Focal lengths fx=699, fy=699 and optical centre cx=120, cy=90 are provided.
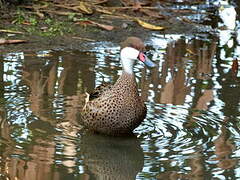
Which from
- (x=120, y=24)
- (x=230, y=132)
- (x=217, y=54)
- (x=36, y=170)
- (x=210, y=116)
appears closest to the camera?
(x=36, y=170)

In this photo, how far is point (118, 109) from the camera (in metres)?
6.73

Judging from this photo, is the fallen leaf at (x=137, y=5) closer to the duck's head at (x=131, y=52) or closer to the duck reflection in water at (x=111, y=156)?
the duck's head at (x=131, y=52)

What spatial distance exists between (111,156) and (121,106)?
0.55m

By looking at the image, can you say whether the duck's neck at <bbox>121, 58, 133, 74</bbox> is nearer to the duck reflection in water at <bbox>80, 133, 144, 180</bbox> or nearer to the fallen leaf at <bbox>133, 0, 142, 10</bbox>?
the duck reflection in water at <bbox>80, 133, 144, 180</bbox>

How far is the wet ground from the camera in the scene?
20.0 ft

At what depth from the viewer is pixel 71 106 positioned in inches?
306

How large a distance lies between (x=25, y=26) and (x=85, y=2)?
1.68m

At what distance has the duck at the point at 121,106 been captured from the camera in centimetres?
674

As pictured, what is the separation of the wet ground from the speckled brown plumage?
16 centimetres

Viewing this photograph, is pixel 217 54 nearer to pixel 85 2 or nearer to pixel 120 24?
pixel 120 24

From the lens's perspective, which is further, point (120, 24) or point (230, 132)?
point (120, 24)

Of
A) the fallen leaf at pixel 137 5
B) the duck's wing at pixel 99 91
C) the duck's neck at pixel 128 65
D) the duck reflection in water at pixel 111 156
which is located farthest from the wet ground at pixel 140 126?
the fallen leaf at pixel 137 5

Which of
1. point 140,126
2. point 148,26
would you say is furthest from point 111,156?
point 148,26

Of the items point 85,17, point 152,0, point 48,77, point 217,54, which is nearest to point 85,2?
point 85,17
